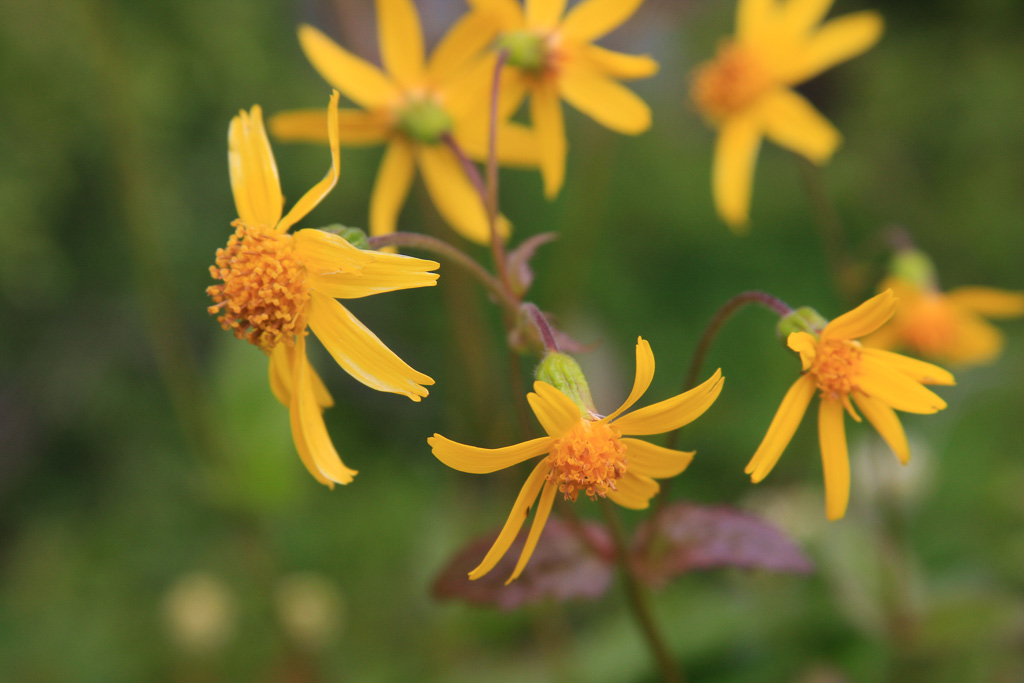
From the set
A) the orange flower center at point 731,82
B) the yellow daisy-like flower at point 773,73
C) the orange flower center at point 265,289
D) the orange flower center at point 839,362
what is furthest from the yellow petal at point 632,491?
the orange flower center at point 731,82

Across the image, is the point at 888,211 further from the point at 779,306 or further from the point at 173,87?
the point at 173,87

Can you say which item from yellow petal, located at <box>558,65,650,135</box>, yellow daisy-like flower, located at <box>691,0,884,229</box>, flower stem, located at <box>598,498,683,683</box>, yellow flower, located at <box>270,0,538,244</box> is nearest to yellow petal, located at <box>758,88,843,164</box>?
yellow daisy-like flower, located at <box>691,0,884,229</box>

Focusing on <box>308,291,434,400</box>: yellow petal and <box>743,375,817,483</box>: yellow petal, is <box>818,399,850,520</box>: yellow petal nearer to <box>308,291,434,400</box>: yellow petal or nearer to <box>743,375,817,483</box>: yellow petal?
<box>743,375,817,483</box>: yellow petal

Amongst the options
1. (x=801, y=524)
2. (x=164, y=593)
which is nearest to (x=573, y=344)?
(x=801, y=524)

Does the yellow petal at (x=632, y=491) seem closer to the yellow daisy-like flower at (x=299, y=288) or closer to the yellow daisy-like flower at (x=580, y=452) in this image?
the yellow daisy-like flower at (x=580, y=452)

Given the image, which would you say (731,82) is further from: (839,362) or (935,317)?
(839,362)

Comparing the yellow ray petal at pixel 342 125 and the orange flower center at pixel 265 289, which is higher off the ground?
the yellow ray petal at pixel 342 125
